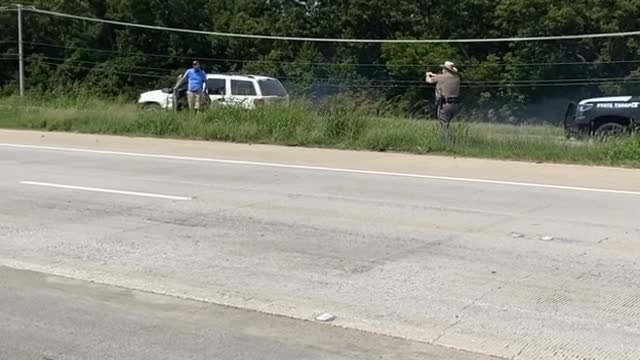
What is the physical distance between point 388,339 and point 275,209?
4.61 metres

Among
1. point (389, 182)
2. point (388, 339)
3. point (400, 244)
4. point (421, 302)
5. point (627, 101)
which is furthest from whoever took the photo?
point (627, 101)

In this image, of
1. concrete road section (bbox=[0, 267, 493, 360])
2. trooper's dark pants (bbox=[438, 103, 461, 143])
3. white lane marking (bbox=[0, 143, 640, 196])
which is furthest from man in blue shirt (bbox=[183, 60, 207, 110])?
concrete road section (bbox=[0, 267, 493, 360])

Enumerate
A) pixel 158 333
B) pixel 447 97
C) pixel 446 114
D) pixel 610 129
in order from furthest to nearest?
pixel 610 129 < pixel 447 97 < pixel 446 114 < pixel 158 333

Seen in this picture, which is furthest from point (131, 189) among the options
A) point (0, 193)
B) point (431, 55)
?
point (431, 55)

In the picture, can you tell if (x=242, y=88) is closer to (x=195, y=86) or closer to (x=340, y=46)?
(x=195, y=86)

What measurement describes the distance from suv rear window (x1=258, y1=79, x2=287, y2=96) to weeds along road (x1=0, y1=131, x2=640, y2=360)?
11006mm

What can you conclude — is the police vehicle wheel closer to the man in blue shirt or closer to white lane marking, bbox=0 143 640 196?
white lane marking, bbox=0 143 640 196

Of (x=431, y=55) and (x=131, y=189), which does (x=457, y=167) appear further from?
(x=431, y=55)

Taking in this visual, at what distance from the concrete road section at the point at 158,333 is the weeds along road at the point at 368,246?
52mm

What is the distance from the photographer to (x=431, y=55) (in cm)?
5350

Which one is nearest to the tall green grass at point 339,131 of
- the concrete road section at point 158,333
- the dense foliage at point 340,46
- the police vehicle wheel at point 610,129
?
the police vehicle wheel at point 610,129

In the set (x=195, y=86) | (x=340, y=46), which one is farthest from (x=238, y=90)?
(x=340, y=46)

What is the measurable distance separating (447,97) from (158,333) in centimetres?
1269

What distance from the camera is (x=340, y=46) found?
56.9 meters
